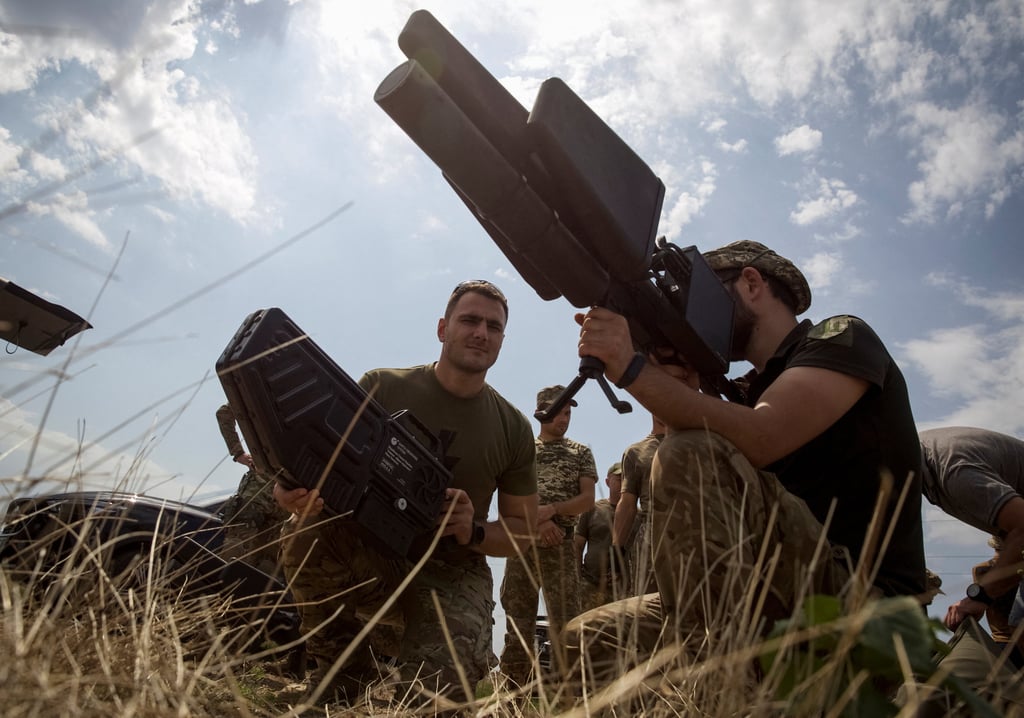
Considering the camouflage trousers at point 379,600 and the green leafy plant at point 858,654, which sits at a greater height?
the green leafy plant at point 858,654

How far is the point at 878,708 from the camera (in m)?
0.76

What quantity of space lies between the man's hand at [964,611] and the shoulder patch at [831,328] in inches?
86.1

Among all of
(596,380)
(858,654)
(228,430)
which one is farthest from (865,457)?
(228,430)

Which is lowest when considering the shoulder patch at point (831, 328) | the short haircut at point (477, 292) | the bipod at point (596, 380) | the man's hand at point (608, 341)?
the bipod at point (596, 380)

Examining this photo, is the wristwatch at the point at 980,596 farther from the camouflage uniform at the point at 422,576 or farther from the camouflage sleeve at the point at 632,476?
the camouflage uniform at the point at 422,576

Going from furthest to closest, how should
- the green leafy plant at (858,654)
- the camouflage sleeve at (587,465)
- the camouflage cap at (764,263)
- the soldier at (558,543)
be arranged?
1. the camouflage sleeve at (587,465)
2. the soldier at (558,543)
3. the camouflage cap at (764,263)
4. the green leafy plant at (858,654)

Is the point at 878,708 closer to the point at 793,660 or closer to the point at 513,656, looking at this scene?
the point at 793,660

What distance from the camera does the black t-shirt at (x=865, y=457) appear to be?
191 cm

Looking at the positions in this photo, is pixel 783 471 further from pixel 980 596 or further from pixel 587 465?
pixel 587 465

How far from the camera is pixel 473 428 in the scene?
3.37 m

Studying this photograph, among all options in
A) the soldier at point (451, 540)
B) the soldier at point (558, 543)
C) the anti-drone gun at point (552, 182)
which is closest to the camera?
the anti-drone gun at point (552, 182)

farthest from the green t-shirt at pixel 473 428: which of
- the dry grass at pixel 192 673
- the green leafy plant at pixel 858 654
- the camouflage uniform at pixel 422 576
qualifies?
the green leafy plant at pixel 858 654

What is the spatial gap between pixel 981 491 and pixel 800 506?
6.00ft

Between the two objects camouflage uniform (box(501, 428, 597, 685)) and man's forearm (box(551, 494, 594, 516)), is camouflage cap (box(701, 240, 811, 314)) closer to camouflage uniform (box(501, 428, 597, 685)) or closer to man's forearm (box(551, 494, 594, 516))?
camouflage uniform (box(501, 428, 597, 685))
